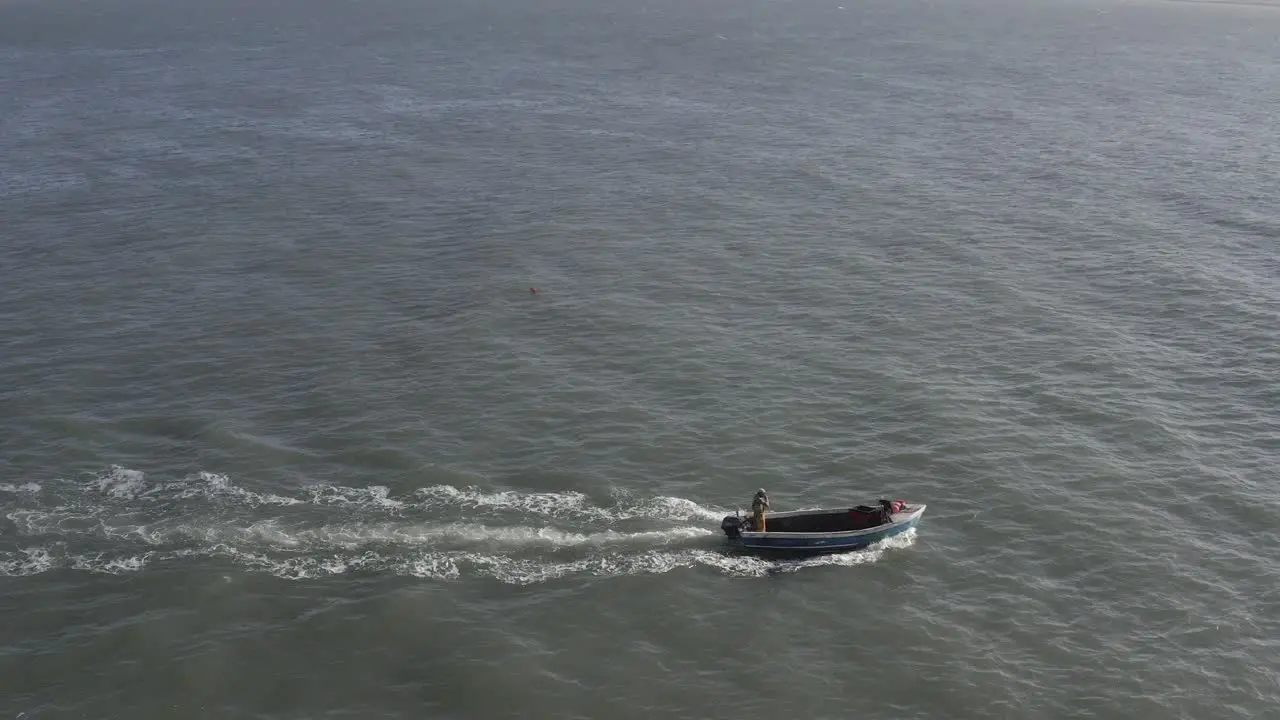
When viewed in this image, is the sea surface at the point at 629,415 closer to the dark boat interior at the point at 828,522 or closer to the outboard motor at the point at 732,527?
the outboard motor at the point at 732,527

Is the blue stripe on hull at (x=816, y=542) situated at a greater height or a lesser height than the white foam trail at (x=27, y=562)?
greater

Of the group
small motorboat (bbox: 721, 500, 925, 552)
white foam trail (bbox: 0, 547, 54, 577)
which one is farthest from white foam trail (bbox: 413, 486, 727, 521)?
white foam trail (bbox: 0, 547, 54, 577)

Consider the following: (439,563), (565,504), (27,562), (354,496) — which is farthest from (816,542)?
(27,562)

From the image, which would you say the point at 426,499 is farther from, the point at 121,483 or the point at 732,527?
the point at 121,483

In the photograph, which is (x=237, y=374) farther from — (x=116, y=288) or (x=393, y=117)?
(x=393, y=117)

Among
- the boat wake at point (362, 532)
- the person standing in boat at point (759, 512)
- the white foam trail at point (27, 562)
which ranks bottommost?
the white foam trail at point (27, 562)

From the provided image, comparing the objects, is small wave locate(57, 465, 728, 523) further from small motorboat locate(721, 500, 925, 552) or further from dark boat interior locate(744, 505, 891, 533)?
dark boat interior locate(744, 505, 891, 533)

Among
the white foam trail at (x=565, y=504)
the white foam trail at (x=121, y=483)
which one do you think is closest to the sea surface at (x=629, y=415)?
the white foam trail at (x=565, y=504)

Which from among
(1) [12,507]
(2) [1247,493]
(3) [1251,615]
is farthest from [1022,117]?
(1) [12,507]
